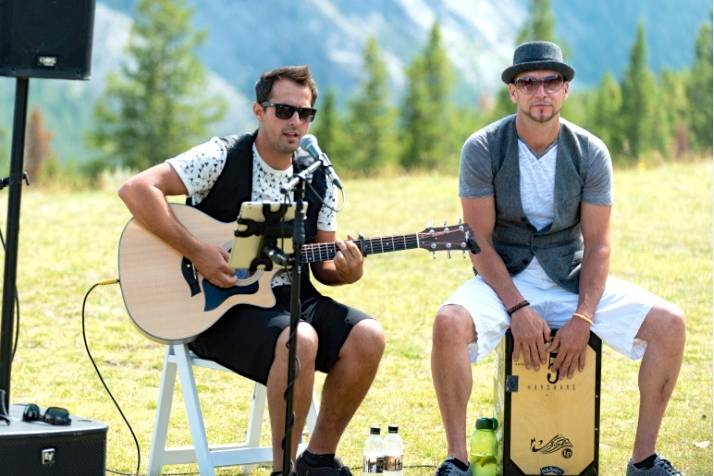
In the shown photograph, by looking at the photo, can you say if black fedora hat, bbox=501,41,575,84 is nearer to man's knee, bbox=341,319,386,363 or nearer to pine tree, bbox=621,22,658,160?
man's knee, bbox=341,319,386,363

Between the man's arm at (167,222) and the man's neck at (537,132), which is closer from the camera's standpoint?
the man's arm at (167,222)

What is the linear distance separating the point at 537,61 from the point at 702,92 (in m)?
55.4

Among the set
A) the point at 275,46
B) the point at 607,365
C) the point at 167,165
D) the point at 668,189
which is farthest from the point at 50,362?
the point at 275,46

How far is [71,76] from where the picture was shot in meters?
4.38

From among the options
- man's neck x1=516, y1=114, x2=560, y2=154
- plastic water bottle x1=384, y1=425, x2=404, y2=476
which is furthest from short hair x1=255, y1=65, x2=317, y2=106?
plastic water bottle x1=384, y1=425, x2=404, y2=476

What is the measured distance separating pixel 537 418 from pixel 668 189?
883 cm

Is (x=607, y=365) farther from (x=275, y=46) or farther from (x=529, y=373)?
(x=275, y=46)

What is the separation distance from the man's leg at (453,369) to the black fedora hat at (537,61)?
0.95 meters

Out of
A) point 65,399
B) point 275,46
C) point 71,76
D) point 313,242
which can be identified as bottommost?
point 65,399

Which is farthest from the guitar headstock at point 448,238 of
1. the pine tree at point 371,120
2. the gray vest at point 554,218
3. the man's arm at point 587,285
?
the pine tree at point 371,120

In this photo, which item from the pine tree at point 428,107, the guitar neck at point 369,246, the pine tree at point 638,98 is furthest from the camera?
the pine tree at point 428,107

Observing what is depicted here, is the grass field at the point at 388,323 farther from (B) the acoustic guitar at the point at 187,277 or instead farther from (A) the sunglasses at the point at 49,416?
(A) the sunglasses at the point at 49,416

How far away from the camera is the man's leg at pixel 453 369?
15.2 feet

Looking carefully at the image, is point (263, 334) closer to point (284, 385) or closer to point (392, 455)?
point (284, 385)
